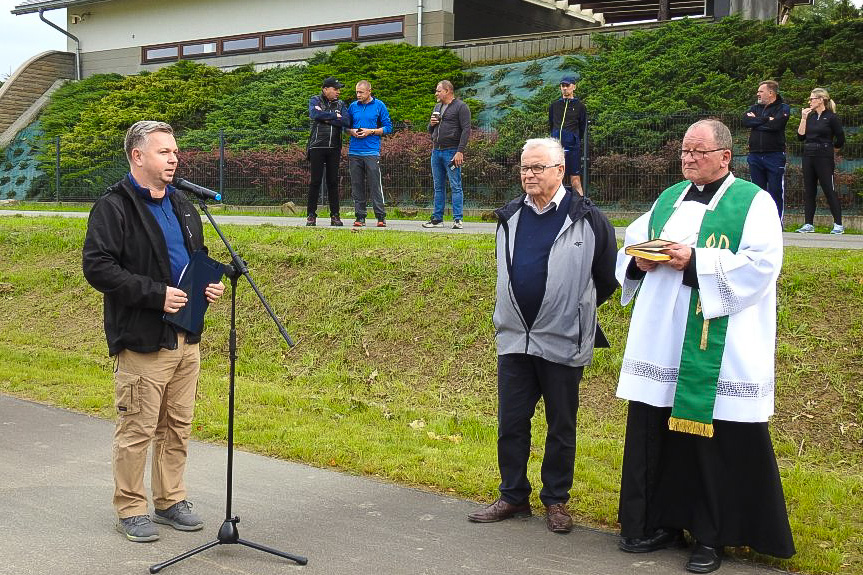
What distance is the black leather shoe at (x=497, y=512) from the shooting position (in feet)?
19.1

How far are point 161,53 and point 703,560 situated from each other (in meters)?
34.6

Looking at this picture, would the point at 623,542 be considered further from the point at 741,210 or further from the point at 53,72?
the point at 53,72

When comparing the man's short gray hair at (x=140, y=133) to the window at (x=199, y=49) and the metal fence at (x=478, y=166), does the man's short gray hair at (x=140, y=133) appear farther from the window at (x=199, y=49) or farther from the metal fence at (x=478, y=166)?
the window at (x=199, y=49)

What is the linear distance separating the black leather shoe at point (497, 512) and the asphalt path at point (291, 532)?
0.05m

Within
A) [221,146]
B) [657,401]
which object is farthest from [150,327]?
[221,146]

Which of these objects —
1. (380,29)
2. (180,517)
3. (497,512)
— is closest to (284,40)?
(380,29)

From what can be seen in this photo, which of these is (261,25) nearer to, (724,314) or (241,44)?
(241,44)

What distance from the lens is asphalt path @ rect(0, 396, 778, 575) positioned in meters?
5.05

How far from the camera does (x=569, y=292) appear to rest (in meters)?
5.73


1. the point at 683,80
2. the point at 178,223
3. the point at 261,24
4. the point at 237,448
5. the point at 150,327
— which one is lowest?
the point at 237,448

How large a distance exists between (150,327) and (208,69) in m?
29.6

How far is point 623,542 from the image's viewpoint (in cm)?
536

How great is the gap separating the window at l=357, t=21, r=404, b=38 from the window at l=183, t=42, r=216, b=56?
6.47 m

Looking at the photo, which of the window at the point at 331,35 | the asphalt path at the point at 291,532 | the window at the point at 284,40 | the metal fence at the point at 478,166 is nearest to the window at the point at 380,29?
the window at the point at 331,35
